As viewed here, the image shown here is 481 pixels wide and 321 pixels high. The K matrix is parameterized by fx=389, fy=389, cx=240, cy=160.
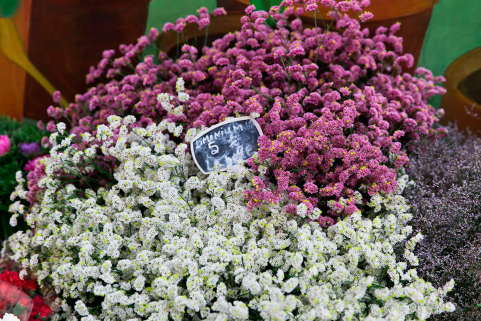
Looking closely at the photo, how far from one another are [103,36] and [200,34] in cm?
81

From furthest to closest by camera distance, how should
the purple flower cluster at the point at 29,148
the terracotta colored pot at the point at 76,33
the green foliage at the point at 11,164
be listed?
the terracotta colored pot at the point at 76,33 < the purple flower cluster at the point at 29,148 < the green foliage at the point at 11,164

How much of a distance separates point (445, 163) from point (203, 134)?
1391 mm

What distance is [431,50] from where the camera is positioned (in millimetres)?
2676

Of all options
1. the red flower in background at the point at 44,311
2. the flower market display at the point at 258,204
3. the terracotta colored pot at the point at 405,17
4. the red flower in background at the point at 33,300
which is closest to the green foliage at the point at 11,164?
the flower market display at the point at 258,204

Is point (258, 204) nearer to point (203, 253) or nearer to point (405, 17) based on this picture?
point (203, 253)

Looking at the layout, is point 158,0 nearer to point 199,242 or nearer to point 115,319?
point 199,242

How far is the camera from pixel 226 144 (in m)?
2.03

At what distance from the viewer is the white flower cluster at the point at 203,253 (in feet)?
5.00

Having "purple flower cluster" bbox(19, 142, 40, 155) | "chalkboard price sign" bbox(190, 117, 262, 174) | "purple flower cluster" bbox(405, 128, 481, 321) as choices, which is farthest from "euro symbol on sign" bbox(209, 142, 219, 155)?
"purple flower cluster" bbox(19, 142, 40, 155)

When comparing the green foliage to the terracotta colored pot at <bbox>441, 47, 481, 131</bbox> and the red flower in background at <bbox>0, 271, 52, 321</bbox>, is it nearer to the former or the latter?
the red flower in background at <bbox>0, 271, 52, 321</bbox>

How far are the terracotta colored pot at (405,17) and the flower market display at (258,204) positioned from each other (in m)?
0.16

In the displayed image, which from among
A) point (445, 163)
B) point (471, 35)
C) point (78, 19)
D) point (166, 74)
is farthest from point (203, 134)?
point (471, 35)

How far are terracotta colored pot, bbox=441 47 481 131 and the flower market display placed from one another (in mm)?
361

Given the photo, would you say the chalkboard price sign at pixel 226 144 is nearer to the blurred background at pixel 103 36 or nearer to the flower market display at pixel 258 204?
the flower market display at pixel 258 204
